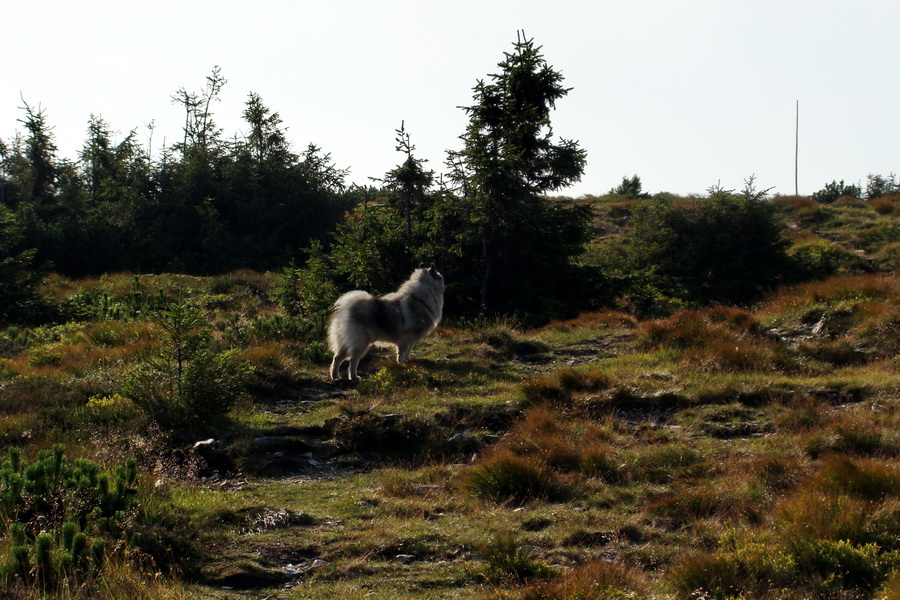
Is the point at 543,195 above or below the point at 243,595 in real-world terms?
above

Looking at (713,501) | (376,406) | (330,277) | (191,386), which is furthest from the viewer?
(330,277)

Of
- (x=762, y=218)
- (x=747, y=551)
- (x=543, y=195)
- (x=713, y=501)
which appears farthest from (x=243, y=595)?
(x=762, y=218)

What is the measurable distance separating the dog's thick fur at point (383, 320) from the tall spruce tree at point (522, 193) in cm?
505

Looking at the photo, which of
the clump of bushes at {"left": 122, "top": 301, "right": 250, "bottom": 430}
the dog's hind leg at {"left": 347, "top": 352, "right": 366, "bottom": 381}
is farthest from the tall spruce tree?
the clump of bushes at {"left": 122, "top": 301, "right": 250, "bottom": 430}

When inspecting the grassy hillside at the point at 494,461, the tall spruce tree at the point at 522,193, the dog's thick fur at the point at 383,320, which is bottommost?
the grassy hillside at the point at 494,461

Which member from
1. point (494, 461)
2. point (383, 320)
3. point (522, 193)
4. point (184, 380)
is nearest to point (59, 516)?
point (494, 461)

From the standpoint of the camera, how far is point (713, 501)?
611 centimetres

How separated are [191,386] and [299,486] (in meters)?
2.39

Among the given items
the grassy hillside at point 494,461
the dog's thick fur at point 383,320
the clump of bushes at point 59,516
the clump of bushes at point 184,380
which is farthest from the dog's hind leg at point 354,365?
the clump of bushes at point 59,516

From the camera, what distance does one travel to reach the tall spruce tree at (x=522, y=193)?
1772cm

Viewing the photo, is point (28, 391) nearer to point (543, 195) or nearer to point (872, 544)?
point (872, 544)

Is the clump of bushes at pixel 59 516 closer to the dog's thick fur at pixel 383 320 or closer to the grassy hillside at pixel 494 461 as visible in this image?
the grassy hillside at pixel 494 461

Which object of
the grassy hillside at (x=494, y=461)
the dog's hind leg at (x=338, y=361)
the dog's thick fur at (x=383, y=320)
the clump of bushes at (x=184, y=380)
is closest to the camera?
the grassy hillside at (x=494, y=461)

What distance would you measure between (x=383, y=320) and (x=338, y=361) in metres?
1.00
